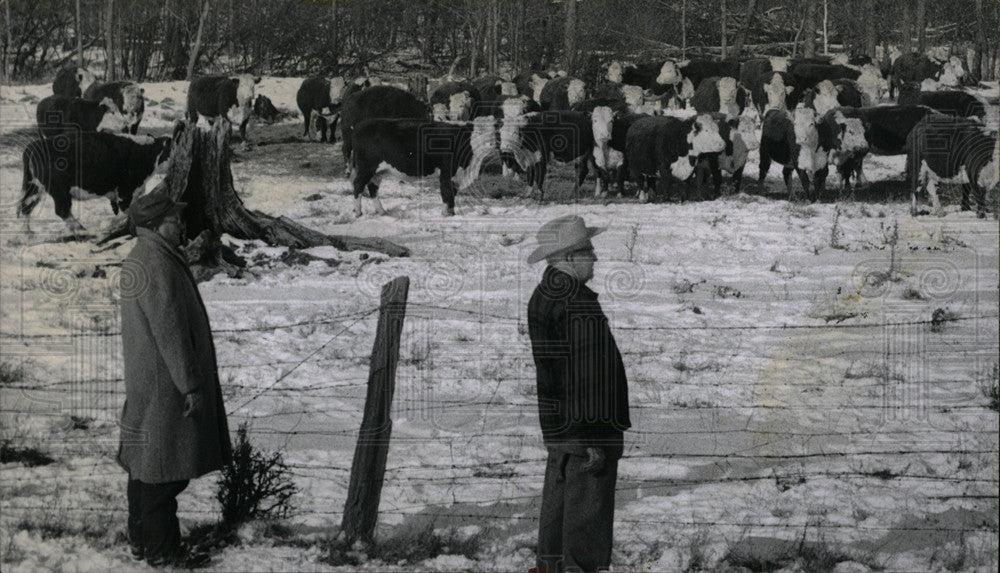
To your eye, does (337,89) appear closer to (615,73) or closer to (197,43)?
(197,43)

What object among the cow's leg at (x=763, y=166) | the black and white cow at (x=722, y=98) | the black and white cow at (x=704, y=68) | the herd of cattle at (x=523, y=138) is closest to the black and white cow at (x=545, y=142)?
the herd of cattle at (x=523, y=138)

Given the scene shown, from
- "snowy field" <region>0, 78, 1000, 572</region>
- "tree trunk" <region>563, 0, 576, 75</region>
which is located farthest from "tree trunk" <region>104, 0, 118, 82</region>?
"tree trunk" <region>563, 0, 576, 75</region>

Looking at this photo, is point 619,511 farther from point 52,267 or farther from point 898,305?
point 52,267

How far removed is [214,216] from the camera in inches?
412

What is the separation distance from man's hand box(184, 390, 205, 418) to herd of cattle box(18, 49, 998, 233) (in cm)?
671

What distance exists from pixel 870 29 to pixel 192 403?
833 inches

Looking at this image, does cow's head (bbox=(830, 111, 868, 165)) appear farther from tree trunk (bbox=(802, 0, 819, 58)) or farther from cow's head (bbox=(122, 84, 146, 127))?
tree trunk (bbox=(802, 0, 819, 58))

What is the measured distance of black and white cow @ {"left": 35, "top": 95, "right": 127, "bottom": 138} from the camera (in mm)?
14734

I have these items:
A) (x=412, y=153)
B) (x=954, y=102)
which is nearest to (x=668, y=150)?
(x=412, y=153)

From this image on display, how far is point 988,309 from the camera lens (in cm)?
978

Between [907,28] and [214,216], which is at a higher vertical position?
[907,28]

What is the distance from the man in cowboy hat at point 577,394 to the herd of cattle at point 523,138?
282 inches

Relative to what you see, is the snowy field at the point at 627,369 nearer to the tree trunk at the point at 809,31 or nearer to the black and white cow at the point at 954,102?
the black and white cow at the point at 954,102

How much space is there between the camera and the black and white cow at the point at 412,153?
40.1 ft
